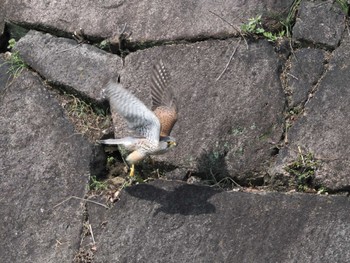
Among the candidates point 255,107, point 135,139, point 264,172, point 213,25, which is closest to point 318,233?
point 264,172

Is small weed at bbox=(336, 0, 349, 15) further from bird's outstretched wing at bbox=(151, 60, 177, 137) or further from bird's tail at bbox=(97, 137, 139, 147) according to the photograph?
bird's tail at bbox=(97, 137, 139, 147)

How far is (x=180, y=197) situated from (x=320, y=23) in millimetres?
1454

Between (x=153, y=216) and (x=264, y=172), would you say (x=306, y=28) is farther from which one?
(x=153, y=216)

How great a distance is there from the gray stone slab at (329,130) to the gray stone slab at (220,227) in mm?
172

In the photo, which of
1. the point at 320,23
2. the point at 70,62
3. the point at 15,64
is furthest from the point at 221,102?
the point at 15,64

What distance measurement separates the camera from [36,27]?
597cm

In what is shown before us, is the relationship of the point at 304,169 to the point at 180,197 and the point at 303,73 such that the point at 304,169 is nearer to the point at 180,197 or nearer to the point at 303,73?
the point at 303,73

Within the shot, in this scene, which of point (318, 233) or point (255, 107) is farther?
point (255, 107)

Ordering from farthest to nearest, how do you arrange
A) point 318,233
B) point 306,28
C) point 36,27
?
point 36,27 → point 306,28 → point 318,233

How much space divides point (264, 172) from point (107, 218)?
101 centimetres

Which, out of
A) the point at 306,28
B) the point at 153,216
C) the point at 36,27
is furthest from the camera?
the point at 36,27

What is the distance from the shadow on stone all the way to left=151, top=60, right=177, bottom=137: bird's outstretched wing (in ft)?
1.23

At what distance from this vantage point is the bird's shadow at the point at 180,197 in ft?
16.5

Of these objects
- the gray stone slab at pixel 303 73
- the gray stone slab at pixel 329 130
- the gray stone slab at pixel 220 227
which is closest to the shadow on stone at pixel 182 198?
the gray stone slab at pixel 220 227
